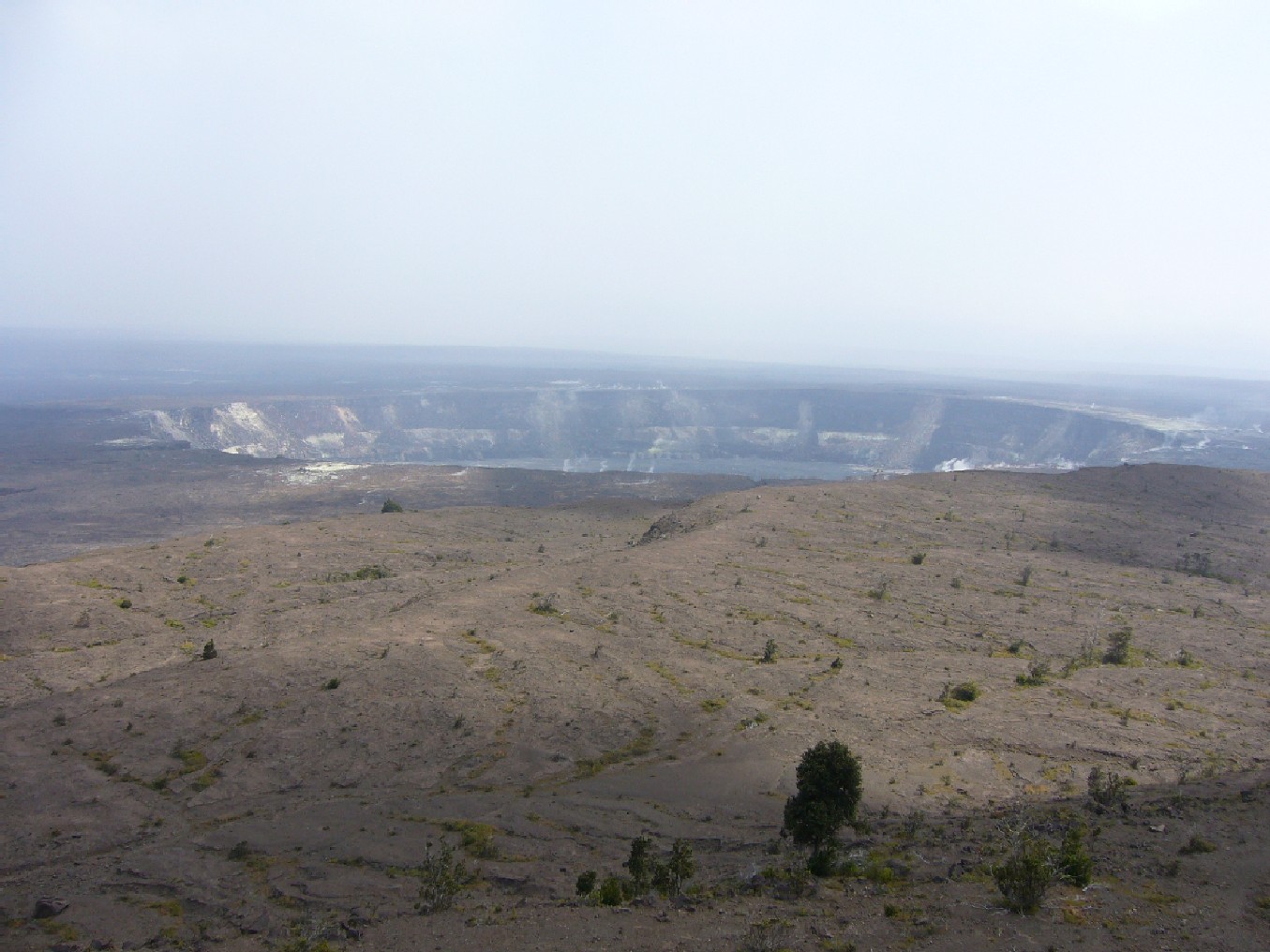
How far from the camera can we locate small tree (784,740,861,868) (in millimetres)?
17438

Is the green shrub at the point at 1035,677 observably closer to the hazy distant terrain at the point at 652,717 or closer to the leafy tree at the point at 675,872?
the hazy distant terrain at the point at 652,717

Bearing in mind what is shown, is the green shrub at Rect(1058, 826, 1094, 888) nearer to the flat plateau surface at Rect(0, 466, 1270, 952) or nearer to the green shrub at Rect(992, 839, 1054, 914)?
the flat plateau surface at Rect(0, 466, 1270, 952)

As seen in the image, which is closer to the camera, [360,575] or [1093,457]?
[360,575]

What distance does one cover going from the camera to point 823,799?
58.5 ft

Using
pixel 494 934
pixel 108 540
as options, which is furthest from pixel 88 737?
pixel 108 540

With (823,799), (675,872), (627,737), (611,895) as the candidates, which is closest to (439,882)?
(611,895)

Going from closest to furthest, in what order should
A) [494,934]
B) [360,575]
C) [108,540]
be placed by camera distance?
[494,934] → [360,575] → [108,540]

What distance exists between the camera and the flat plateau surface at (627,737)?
15.4 meters

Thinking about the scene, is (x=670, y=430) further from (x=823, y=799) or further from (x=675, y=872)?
(x=675, y=872)

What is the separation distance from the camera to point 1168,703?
1114 inches

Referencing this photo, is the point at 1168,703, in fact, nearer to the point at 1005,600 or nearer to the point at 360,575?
the point at 1005,600

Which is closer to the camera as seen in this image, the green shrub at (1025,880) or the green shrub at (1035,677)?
the green shrub at (1025,880)

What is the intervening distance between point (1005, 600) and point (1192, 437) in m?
142

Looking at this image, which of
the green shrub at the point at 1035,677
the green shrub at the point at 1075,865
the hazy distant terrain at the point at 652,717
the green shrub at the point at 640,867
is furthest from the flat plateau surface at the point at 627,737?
the green shrub at the point at 1035,677
